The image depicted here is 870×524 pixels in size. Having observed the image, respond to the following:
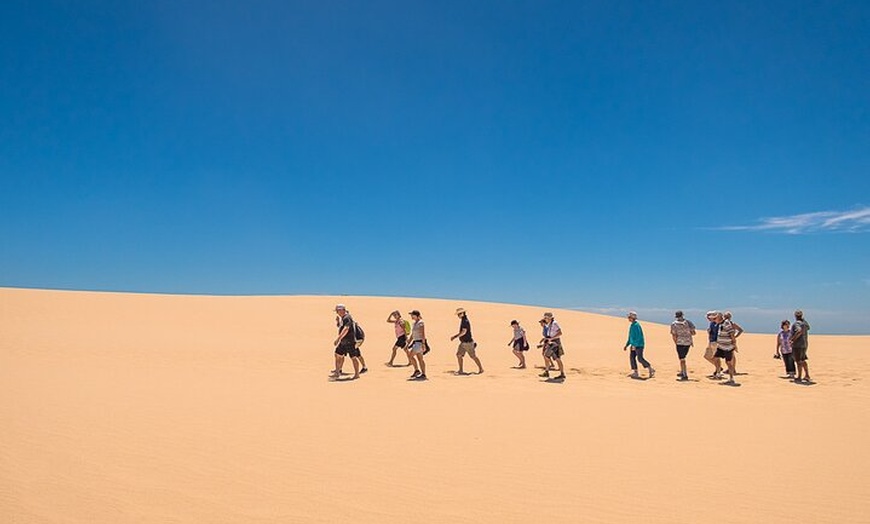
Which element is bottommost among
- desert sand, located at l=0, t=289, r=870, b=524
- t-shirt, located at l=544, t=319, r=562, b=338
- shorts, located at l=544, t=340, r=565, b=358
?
desert sand, located at l=0, t=289, r=870, b=524

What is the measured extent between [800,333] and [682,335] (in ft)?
8.14

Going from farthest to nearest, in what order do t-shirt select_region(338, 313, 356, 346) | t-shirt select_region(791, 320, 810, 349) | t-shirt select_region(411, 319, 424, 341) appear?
t-shirt select_region(411, 319, 424, 341)
t-shirt select_region(338, 313, 356, 346)
t-shirt select_region(791, 320, 810, 349)

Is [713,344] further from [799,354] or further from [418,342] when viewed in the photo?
[418,342]

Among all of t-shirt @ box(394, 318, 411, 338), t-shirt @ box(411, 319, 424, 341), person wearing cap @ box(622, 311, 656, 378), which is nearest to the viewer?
t-shirt @ box(411, 319, 424, 341)

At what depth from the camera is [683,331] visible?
1275 cm

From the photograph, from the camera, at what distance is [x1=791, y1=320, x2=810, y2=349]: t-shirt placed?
1166 centimetres

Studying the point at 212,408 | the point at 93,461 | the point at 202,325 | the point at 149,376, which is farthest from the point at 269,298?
the point at 93,461

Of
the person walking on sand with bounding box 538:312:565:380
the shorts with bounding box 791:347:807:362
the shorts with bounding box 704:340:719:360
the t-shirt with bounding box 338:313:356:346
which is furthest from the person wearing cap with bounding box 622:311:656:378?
the t-shirt with bounding box 338:313:356:346

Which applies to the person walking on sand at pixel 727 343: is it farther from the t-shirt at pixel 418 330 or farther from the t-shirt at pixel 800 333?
the t-shirt at pixel 418 330

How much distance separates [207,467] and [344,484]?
163 centimetres

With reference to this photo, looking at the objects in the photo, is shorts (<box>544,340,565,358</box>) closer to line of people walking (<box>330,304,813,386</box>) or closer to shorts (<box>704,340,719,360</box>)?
line of people walking (<box>330,304,813,386</box>)

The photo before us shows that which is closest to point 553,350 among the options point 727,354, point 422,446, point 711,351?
point 727,354

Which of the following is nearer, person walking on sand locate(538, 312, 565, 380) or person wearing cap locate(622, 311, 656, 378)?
person walking on sand locate(538, 312, 565, 380)

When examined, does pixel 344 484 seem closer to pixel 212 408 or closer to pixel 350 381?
pixel 212 408
